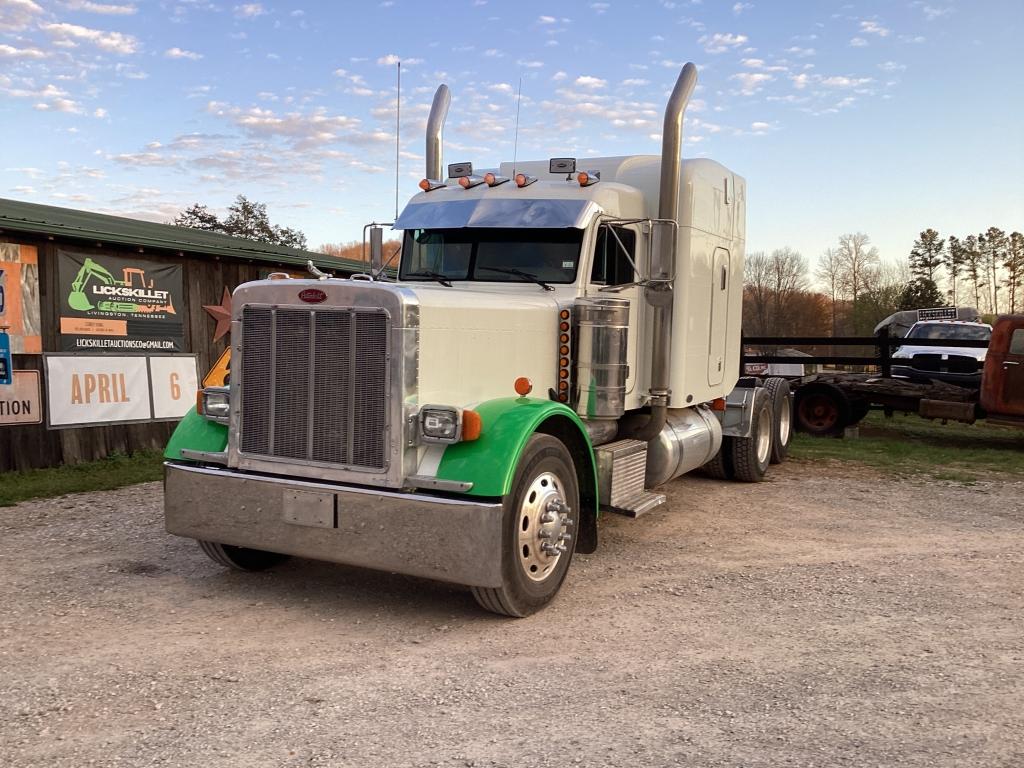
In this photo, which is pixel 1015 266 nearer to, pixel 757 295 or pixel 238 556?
pixel 757 295

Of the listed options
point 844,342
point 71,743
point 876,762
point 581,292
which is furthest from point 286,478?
point 844,342

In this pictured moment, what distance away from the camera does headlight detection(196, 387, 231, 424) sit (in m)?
5.64

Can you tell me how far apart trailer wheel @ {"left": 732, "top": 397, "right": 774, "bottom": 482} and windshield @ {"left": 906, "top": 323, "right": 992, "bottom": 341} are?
10.6 m

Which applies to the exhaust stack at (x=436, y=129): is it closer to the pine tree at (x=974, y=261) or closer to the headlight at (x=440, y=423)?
the headlight at (x=440, y=423)

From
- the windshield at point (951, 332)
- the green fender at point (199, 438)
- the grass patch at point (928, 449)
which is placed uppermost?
the windshield at point (951, 332)

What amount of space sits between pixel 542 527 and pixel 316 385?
160cm

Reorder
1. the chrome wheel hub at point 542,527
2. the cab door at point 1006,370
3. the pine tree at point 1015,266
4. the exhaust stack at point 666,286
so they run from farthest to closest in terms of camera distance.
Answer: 1. the pine tree at point 1015,266
2. the cab door at point 1006,370
3. the exhaust stack at point 666,286
4. the chrome wheel hub at point 542,527

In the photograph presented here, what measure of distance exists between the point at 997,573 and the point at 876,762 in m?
3.68

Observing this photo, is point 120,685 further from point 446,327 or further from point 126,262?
point 126,262

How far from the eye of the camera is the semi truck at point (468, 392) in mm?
5000

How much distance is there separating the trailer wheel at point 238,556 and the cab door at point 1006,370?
450 inches

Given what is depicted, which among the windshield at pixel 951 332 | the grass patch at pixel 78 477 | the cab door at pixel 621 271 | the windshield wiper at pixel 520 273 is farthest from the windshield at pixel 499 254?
the windshield at pixel 951 332

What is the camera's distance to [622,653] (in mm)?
4754

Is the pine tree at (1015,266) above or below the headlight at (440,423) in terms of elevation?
above
